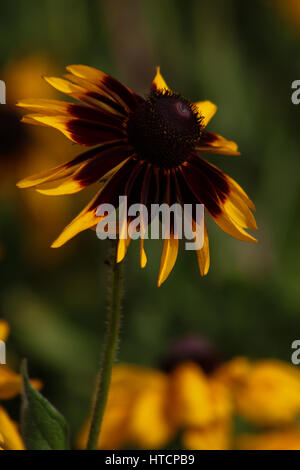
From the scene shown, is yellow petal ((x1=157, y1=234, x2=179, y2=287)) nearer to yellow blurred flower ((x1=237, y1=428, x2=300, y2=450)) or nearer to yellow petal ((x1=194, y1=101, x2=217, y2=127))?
yellow petal ((x1=194, y1=101, x2=217, y2=127))

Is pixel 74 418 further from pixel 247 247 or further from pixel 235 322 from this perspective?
pixel 247 247

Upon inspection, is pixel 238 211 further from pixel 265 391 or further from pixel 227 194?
pixel 265 391

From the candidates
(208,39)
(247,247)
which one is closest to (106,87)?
(247,247)

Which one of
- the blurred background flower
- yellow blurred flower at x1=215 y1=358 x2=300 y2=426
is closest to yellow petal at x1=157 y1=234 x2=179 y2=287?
yellow blurred flower at x1=215 y1=358 x2=300 y2=426

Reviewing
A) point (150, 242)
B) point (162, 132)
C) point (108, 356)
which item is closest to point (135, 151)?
point (162, 132)

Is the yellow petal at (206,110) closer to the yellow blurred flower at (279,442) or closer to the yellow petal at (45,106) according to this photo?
the yellow petal at (45,106)

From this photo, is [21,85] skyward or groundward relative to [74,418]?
skyward

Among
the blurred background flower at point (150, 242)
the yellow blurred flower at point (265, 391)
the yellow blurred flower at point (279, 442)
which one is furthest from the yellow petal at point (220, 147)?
the blurred background flower at point (150, 242)
